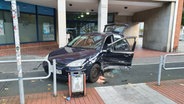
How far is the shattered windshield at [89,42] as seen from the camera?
531 cm

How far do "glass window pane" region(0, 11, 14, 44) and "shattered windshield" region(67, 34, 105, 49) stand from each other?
18.5ft

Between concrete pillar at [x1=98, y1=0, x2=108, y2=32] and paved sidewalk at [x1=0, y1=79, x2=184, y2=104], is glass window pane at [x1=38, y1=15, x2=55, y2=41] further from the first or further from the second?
paved sidewalk at [x1=0, y1=79, x2=184, y2=104]

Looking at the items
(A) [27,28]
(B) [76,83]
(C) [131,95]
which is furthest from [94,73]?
(A) [27,28]

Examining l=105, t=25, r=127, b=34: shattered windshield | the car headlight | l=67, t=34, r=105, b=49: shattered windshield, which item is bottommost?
the car headlight

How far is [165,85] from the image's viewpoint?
4715 mm

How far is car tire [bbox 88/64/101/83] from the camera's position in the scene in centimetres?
471

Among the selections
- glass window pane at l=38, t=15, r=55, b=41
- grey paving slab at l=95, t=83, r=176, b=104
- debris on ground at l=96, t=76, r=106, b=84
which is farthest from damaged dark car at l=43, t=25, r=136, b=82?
glass window pane at l=38, t=15, r=55, b=41

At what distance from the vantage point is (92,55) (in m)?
4.76

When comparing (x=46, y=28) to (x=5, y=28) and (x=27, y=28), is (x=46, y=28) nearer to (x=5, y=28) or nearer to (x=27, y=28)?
(x=27, y=28)

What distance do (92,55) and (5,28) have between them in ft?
22.9

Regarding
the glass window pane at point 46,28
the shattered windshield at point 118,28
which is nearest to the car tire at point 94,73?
the shattered windshield at point 118,28

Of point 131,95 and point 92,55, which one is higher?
point 92,55

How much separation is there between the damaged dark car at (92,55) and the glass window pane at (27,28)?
616cm


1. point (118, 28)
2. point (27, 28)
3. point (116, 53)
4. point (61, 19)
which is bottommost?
point (116, 53)
